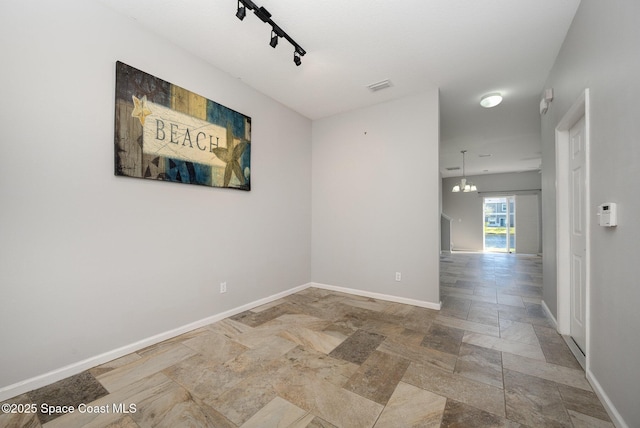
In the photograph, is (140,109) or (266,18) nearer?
(266,18)

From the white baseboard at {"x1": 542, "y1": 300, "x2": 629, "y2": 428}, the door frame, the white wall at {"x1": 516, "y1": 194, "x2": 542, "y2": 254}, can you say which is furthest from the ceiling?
the white wall at {"x1": 516, "y1": 194, "x2": 542, "y2": 254}

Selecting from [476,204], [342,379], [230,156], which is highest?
[230,156]

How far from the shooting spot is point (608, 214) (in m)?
1.50

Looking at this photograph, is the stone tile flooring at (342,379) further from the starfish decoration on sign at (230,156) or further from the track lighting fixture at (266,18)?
the track lighting fixture at (266,18)

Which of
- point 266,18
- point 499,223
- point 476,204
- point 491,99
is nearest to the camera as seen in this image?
point 266,18

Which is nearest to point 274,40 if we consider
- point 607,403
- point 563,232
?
point 563,232

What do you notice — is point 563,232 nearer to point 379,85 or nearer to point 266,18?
point 379,85

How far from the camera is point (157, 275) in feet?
7.91

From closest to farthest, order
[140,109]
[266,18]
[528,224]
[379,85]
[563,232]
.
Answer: [266,18] < [140,109] < [563,232] < [379,85] < [528,224]

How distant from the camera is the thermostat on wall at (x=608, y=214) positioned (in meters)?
1.47

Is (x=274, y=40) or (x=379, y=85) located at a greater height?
(x=379, y=85)

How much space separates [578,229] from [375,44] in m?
2.62

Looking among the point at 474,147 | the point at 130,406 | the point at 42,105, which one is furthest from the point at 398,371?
the point at 474,147

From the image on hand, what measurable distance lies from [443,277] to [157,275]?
5038 millimetres
